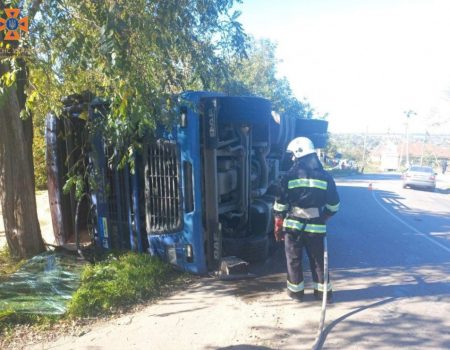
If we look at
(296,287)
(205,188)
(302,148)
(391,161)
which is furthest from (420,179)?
(391,161)

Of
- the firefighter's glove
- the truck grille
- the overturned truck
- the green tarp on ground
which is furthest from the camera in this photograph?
the truck grille

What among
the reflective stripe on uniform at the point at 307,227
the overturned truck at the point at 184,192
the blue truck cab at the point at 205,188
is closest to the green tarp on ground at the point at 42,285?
the overturned truck at the point at 184,192

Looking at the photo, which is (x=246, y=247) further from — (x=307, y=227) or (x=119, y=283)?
(x=119, y=283)

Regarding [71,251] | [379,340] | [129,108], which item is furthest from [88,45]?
[379,340]

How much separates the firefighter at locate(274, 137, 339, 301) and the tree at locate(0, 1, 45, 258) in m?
3.40

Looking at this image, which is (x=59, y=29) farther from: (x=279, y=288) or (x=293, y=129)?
(x=293, y=129)

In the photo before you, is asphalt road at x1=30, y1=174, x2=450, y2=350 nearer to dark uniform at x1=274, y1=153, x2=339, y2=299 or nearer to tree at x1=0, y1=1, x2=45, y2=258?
dark uniform at x1=274, y1=153, x2=339, y2=299

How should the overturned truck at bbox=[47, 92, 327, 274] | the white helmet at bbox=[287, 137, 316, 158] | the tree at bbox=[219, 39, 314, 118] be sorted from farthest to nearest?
1. the tree at bbox=[219, 39, 314, 118]
2. the overturned truck at bbox=[47, 92, 327, 274]
3. the white helmet at bbox=[287, 137, 316, 158]

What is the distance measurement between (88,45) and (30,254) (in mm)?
3259

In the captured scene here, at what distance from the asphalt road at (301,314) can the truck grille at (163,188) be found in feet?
2.89

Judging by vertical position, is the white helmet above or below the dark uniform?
above

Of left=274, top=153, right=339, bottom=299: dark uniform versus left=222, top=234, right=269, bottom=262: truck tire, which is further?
left=222, top=234, right=269, bottom=262: truck tire

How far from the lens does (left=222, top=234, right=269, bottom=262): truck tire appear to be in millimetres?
5586

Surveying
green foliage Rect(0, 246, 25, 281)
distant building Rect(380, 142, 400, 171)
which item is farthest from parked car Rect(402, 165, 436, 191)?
distant building Rect(380, 142, 400, 171)
